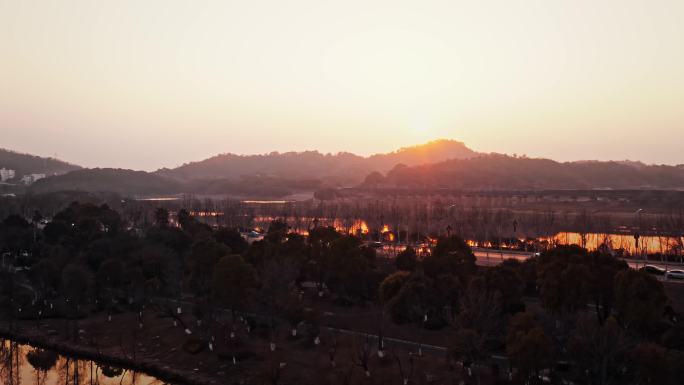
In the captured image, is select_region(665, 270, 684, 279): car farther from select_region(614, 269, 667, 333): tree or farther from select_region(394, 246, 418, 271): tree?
select_region(394, 246, 418, 271): tree

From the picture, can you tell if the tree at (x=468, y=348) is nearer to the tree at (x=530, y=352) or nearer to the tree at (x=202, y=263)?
the tree at (x=530, y=352)

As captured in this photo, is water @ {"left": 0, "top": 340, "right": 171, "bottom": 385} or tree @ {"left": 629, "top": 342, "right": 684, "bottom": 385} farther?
water @ {"left": 0, "top": 340, "right": 171, "bottom": 385}

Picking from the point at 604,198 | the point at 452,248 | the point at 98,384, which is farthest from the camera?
the point at 604,198

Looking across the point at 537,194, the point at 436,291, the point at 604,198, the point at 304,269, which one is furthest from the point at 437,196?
the point at 436,291

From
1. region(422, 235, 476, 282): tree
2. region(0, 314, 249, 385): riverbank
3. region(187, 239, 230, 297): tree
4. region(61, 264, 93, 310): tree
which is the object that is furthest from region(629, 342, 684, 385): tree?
region(61, 264, 93, 310): tree

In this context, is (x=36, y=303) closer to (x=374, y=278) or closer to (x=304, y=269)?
(x=304, y=269)

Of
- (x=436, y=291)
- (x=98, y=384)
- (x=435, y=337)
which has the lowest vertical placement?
(x=98, y=384)

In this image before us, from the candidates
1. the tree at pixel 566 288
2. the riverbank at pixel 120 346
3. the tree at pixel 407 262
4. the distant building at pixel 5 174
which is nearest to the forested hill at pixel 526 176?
the tree at pixel 407 262
